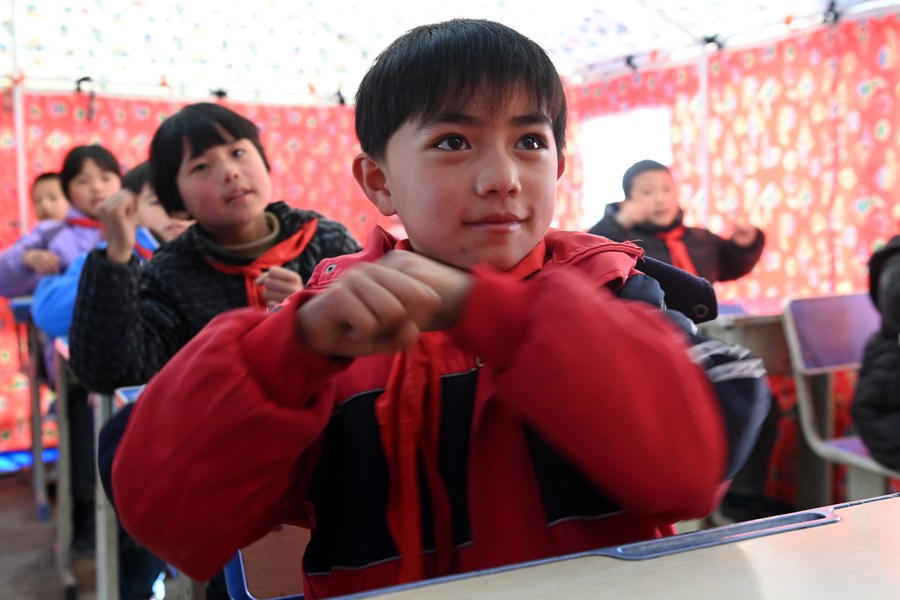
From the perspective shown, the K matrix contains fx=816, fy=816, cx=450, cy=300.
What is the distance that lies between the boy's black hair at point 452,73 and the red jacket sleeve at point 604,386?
0.24 meters

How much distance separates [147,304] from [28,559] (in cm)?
214

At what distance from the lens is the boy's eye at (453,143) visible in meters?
0.79

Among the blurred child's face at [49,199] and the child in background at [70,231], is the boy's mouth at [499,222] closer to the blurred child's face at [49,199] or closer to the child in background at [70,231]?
the child in background at [70,231]

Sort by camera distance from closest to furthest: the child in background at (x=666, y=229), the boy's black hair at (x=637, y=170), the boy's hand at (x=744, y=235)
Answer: the child in background at (x=666, y=229) → the boy's black hair at (x=637, y=170) → the boy's hand at (x=744, y=235)

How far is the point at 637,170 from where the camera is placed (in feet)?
11.2

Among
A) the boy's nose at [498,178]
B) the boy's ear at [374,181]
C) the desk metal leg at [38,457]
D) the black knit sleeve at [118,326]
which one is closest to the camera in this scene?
the boy's nose at [498,178]

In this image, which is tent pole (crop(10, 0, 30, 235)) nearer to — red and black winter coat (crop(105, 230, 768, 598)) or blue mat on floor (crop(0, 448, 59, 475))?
blue mat on floor (crop(0, 448, 59, 475))

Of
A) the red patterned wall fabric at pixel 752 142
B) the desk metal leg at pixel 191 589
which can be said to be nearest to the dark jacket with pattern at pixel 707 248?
the red patterned wall fabric at pixel 752 142

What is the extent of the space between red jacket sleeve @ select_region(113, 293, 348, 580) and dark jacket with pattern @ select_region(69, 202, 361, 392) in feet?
2.85

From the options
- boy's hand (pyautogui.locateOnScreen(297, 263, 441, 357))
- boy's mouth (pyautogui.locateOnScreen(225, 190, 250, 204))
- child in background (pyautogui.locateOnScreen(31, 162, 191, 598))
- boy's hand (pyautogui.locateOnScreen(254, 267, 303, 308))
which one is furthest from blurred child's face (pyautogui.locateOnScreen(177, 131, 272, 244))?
boy's hand (pyautogui.locateOnScreen(297, 263, 441, 357))

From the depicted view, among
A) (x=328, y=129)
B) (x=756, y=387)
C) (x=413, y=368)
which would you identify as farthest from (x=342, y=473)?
(x=328, y=129)

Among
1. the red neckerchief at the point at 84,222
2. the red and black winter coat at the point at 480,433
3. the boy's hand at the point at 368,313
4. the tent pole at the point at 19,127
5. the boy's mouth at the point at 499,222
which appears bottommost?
the red and black winter coat at the point at 480,433

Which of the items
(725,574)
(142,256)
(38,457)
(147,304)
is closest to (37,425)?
(38,457)

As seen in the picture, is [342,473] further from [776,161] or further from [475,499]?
[776,161]
